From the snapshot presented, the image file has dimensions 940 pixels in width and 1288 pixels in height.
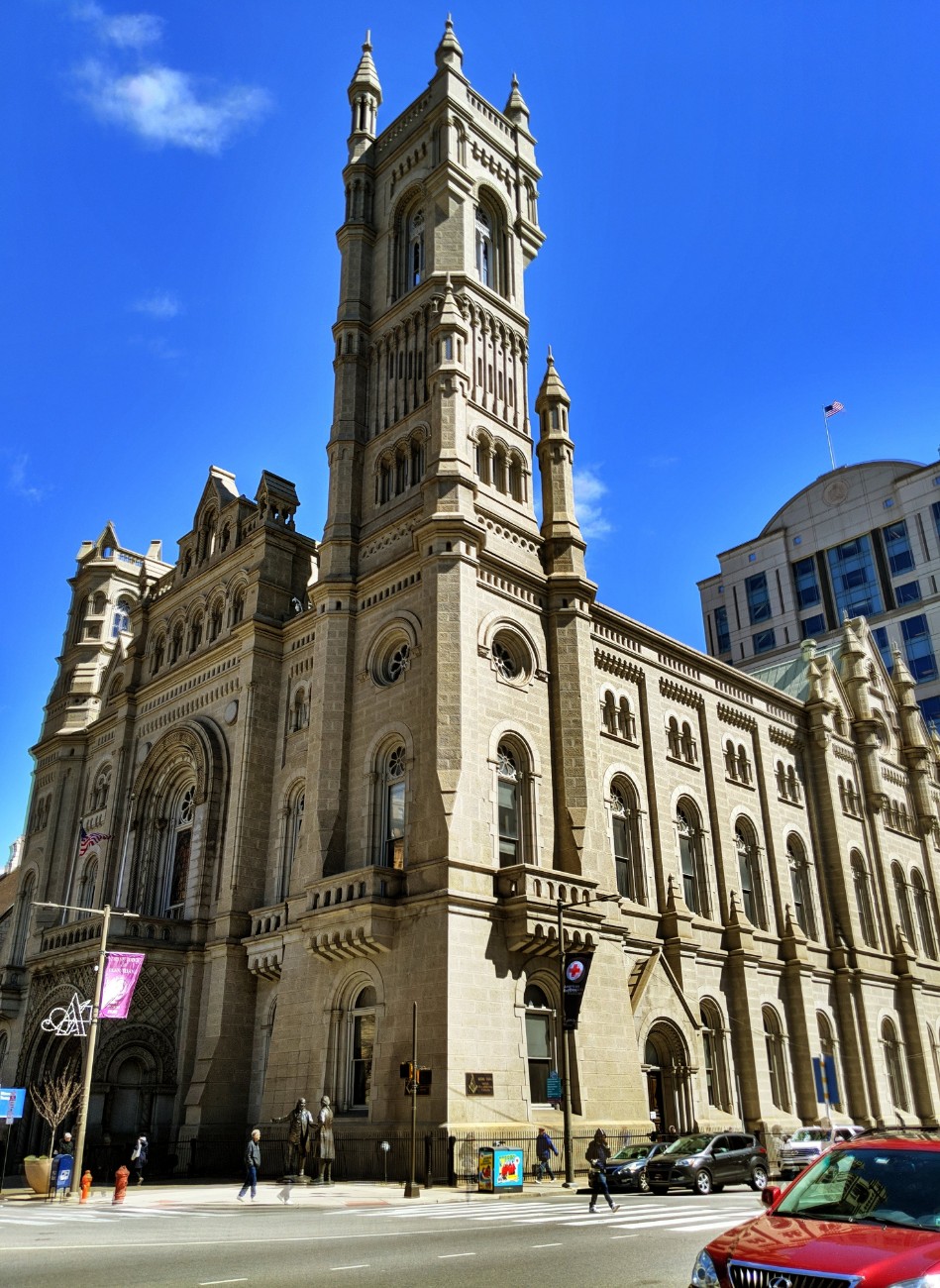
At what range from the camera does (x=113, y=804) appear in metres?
46.9

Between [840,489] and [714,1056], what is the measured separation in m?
61.0

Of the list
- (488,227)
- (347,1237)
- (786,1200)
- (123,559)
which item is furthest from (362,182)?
(786,1200)

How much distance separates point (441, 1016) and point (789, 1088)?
66.7ft

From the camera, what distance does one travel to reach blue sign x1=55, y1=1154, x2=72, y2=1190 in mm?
25000

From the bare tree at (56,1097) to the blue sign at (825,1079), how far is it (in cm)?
2782

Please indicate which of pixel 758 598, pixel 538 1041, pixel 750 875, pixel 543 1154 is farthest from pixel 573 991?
pixel 758 598

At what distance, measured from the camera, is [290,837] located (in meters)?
39.3

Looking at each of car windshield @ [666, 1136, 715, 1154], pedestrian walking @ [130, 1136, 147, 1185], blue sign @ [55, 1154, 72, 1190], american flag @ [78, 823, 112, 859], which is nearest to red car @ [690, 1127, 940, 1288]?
car windshield @ [666, 1136, 715, 1154]

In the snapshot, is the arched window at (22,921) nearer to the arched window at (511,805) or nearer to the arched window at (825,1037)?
the arched window at (511,805)

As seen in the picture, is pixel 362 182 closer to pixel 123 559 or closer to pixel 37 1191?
pixel 123 559

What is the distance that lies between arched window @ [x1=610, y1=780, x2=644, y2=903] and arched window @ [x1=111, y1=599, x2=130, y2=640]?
1257 inches

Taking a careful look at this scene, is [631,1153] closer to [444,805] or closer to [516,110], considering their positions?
[444,805]

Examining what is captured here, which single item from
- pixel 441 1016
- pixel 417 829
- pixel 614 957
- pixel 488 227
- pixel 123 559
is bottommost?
pixel 441 1016

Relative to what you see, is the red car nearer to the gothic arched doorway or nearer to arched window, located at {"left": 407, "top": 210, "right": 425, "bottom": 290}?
the gothic arched doorway
